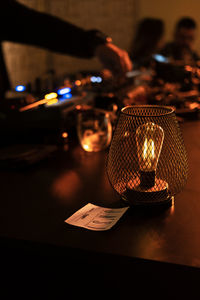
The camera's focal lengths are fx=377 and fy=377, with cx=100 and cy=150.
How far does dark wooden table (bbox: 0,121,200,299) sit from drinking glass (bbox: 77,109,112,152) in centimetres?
29

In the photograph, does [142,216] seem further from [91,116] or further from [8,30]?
[8,30]

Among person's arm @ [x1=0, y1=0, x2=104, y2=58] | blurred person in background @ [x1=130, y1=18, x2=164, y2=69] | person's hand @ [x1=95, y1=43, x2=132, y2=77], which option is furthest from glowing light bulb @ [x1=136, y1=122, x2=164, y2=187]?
blurred person in background @ [x1=130, y1=18, x2=164, y2=69]

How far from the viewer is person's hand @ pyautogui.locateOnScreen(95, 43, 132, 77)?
164cm

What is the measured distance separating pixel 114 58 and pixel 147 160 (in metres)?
0.95

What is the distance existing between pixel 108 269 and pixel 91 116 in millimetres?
661

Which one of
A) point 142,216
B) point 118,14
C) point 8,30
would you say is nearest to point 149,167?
point 142,216

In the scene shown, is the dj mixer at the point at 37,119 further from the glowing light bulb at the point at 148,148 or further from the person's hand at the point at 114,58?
the glowing light bulb at the point at 148,148

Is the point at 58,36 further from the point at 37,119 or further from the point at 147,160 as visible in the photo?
the point at 147,160

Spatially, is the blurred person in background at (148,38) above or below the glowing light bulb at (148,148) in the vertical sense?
above

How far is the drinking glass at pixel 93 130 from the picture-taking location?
1.24m

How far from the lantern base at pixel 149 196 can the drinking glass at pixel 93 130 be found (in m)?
0.45

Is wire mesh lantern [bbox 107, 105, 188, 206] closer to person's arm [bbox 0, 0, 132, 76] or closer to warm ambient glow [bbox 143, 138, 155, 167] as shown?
warm ambient glow [bbox 143, 138, 155, 167]

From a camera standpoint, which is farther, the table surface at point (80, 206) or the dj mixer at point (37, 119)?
the dj mixer at point (37, 119)

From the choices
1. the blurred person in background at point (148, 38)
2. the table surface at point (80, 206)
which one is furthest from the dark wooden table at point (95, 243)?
the blurred person in background at point (148, 38)
